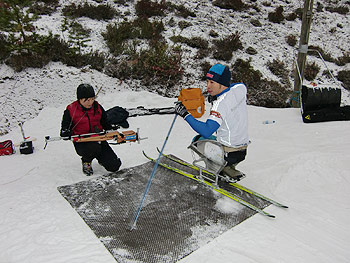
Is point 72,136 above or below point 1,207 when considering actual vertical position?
above

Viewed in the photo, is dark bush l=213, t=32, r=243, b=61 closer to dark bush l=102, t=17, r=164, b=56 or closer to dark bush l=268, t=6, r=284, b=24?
dark bush l=102, t=17, r=164, b=56

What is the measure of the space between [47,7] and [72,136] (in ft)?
29.8

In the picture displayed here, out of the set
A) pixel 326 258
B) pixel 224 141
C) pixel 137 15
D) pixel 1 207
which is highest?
pixel 137 15

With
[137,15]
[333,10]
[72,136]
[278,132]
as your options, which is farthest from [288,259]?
[333,10]

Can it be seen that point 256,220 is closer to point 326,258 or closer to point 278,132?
point 326,258

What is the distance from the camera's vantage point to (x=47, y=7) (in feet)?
33.9

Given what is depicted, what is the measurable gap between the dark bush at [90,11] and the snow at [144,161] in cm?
380

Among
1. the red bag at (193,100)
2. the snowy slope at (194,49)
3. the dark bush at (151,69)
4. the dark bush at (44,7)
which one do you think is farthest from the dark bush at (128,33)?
the red bag at (193,100)

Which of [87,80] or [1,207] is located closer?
[1,207]

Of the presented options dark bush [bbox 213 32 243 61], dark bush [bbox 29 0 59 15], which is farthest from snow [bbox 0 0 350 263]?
dark bush [bbox 213 32 243 61]

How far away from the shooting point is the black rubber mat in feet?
8.30

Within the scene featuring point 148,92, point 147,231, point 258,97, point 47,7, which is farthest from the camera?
point 47,7

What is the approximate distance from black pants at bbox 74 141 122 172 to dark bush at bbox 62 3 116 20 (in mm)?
8365

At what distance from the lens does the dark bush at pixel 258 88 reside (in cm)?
896
